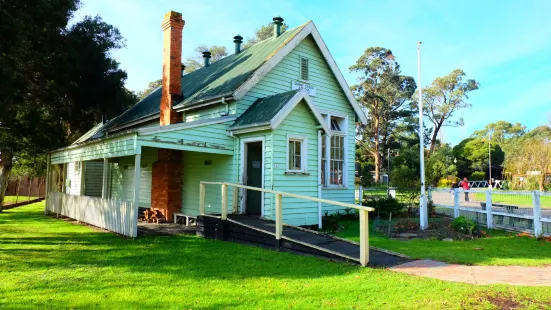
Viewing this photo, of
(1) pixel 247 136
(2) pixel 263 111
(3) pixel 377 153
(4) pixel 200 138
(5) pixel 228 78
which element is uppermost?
(3) pixel 377 153

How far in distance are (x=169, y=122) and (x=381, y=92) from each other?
4286cm

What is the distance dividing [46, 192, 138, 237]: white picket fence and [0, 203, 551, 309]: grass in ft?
5.45

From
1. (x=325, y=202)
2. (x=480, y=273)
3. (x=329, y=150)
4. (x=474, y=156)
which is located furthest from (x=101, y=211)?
(x=474, y=156)

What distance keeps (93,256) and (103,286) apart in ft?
8.37

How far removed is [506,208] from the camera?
38.4ft

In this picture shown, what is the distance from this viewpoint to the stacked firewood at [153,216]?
13.2 meters

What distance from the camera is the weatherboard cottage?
414 inches

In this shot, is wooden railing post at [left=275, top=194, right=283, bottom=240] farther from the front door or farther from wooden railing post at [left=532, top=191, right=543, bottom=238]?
wooden railing post at [left=532, top=191, right=543, bottom=238]

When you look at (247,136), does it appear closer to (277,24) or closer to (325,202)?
(325,202)

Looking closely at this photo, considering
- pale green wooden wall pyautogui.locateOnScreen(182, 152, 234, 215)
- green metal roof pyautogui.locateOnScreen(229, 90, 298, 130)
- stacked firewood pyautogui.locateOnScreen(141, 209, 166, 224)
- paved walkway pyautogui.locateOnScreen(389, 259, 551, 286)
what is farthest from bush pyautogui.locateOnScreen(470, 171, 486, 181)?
paved walkway pyautogui.locateOnScreen(389, 259, 551, 286)

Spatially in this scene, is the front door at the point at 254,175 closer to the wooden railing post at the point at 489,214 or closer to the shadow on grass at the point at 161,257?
the shadow on grass at the point at 161,257

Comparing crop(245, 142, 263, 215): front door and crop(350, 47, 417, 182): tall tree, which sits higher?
crop(350, 47, 417, 182): tall tree

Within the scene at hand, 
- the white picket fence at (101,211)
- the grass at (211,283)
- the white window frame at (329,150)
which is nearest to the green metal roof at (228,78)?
the white window frame at (329,150)

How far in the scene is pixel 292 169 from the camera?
36.1 feet
